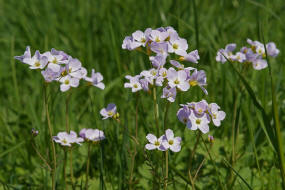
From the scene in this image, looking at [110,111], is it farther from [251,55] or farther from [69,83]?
[251,55]

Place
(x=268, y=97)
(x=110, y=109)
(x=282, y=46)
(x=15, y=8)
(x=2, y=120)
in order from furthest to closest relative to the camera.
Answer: (x=15, y=8) → (x=282, y=46) → (x=268, y=97) → (x=2, y=120) → (x=110, y=109)

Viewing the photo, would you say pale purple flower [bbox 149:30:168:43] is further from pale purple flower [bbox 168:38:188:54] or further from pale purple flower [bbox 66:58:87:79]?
pale purple flower [bbox 66:58:87:79]

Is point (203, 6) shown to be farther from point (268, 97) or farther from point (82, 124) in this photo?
point (82, 124)

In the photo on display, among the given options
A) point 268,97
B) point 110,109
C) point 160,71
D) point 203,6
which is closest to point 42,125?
point 110,109

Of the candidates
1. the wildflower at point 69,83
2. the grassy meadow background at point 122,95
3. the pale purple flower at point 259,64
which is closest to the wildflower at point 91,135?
the grassy meadow background at point 122,95

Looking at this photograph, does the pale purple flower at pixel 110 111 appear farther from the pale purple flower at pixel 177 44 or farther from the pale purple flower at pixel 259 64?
the pale purple flower at pixel 259 64

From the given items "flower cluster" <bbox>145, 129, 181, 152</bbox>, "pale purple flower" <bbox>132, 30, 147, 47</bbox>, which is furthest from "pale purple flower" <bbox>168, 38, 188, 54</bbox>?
"flower cluster" <bbox>145, 129, 181, 152</bbox>

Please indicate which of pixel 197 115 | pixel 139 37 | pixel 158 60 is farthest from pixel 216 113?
pixel 139 37
